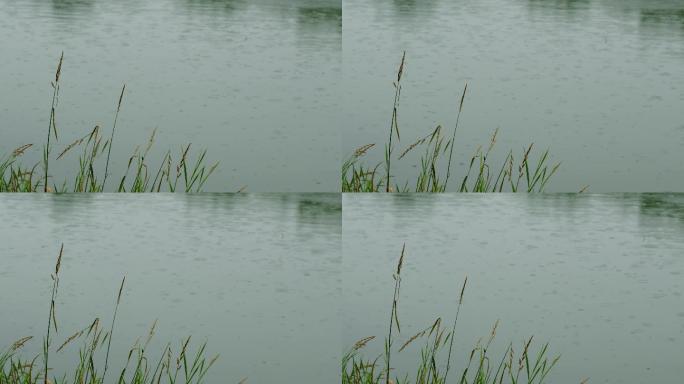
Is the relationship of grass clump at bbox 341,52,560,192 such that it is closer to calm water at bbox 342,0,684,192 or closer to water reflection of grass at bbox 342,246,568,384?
calm water at bbox 342,0,684,192

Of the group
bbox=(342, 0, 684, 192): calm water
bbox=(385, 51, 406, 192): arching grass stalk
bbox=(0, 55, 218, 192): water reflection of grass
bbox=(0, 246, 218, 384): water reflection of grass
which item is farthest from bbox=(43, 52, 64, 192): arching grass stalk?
bbox=(385, 51, 406, 192): arching grass stalk

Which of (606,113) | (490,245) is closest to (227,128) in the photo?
(490,245)

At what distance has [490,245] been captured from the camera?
6.08 feet

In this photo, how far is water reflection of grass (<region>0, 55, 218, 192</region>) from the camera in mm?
1840

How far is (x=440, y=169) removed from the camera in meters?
1.89

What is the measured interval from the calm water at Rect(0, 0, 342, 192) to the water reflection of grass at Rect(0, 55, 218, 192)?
0.05 feet

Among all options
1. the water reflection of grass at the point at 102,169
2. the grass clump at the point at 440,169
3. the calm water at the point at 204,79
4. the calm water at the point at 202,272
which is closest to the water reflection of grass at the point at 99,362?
the calm water at the point at 202,272

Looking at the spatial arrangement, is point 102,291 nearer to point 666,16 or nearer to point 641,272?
point 641,272

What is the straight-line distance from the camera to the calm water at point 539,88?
1876 mm

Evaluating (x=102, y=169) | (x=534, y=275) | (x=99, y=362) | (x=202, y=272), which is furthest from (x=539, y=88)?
(x=99, y=362)

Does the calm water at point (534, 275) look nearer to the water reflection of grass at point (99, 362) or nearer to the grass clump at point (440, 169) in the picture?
the grass clump at point (440, 169)

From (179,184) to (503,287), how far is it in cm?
76

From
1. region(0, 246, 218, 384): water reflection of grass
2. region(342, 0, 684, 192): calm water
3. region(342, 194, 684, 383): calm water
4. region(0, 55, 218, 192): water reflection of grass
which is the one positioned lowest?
region(0, 246, 218, 384): water reflection of grass

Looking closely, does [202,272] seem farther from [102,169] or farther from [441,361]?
[441,361]
